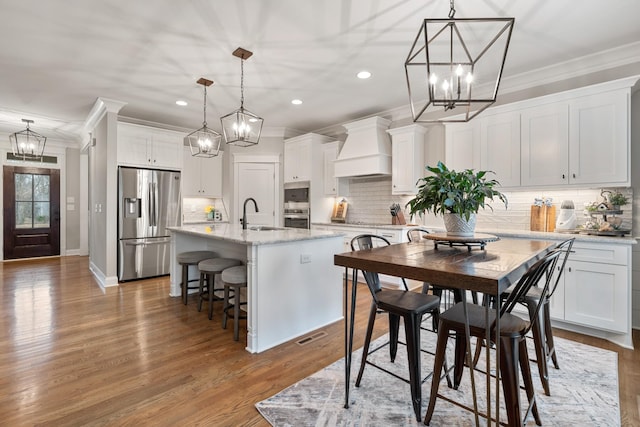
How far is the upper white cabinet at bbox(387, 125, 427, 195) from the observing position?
4.60 metres

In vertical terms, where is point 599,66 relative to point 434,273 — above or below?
above

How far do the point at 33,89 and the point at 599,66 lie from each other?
6.58m

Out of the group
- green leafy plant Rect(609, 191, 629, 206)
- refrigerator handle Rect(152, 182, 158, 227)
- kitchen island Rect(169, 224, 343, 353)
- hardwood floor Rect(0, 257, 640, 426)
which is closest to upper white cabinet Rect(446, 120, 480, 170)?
green leafy plant Rect(609, 191, 629, 206)

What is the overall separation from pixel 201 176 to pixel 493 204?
5.01 meters

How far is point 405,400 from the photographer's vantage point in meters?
1.98

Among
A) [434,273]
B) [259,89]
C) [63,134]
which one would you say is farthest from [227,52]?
[63,134]

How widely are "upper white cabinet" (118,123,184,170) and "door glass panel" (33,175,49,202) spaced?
3.89 m

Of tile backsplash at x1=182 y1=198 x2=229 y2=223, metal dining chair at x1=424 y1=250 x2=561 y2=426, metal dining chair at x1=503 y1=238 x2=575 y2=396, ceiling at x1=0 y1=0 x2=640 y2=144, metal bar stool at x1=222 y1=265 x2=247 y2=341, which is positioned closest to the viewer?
metal dining chair at x1=424 y1=250 x2=561 y2=426

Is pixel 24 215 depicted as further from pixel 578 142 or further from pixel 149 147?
pixel 578 142

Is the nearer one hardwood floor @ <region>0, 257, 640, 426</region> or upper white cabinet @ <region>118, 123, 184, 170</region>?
hardwood floor @ <region>0, 257, 640, 426</region>

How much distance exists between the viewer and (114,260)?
4.79 metres

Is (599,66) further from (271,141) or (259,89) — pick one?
(271,141)

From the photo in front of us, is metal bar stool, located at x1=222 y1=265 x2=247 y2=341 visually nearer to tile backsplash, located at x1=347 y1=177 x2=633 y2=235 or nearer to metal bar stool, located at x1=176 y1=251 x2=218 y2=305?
metal bar stool, located at x1=176 y1=251 x2=218 y2=305

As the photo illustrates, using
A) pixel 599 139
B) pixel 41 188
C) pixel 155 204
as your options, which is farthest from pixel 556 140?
pixel 41 188
